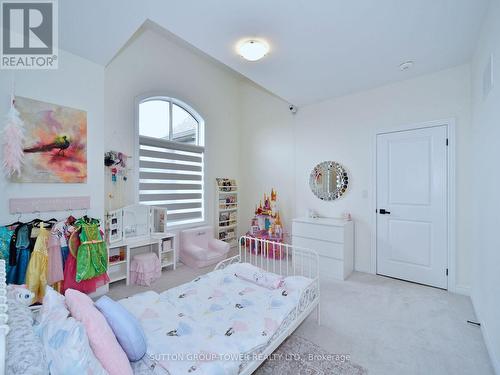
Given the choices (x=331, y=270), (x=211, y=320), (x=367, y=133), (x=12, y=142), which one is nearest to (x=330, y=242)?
(x=331, y=270)

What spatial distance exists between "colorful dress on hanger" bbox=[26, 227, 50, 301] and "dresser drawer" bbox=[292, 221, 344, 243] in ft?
10.1

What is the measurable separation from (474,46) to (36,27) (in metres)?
4.30

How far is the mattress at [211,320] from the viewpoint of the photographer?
133cm

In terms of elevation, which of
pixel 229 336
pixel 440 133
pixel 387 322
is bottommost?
pixel 387 322

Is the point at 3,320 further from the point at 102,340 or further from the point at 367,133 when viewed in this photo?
the point at 367,133

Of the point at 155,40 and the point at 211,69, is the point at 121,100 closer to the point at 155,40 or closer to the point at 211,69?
the point at 155,40

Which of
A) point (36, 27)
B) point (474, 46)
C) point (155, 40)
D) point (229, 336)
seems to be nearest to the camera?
point (229, 336)

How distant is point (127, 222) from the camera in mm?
3428

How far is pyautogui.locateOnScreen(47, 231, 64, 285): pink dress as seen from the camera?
234cm

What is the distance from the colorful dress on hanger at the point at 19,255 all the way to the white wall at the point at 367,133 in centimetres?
365

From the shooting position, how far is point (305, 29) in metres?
2.31

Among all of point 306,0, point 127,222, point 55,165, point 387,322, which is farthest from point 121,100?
point 387,322

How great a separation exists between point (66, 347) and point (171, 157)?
11.1 ft

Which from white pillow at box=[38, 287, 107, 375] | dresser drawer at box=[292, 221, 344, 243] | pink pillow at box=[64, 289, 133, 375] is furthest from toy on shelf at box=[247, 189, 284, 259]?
white pillow at box=[38, 287, 107, 375]
